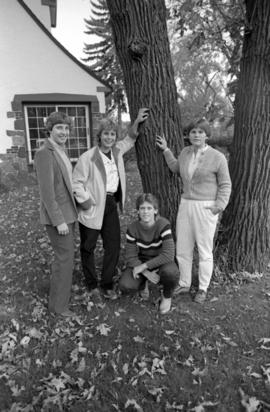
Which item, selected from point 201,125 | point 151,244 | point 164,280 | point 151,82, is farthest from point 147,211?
point 151,82

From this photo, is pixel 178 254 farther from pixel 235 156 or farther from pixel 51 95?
pixel 51 95

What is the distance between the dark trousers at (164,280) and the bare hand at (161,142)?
119 centimetres

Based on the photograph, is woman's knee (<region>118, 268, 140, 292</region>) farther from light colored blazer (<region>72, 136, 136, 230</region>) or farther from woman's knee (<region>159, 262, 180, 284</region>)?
light colored blazer (<region>72, 136, 136, 230</region>)

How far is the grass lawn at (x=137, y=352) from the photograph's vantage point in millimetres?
2453

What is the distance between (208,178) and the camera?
3.36 meters

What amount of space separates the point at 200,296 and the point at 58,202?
5.74 feet

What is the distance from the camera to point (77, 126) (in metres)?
11.2

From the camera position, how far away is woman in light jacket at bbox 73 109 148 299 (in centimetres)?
344

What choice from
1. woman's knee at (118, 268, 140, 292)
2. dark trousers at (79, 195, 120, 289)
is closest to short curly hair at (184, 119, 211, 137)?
dark trousers at (79, 195, 120, 289)

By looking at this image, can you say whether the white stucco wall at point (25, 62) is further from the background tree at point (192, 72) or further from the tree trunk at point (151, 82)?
the background tree at point (192, 72)

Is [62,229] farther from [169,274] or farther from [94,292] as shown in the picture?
[169,274]

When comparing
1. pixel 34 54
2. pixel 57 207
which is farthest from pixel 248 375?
pixel 34 54

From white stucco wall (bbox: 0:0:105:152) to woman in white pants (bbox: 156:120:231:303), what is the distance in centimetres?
810

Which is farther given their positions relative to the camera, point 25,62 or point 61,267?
point 25,62
